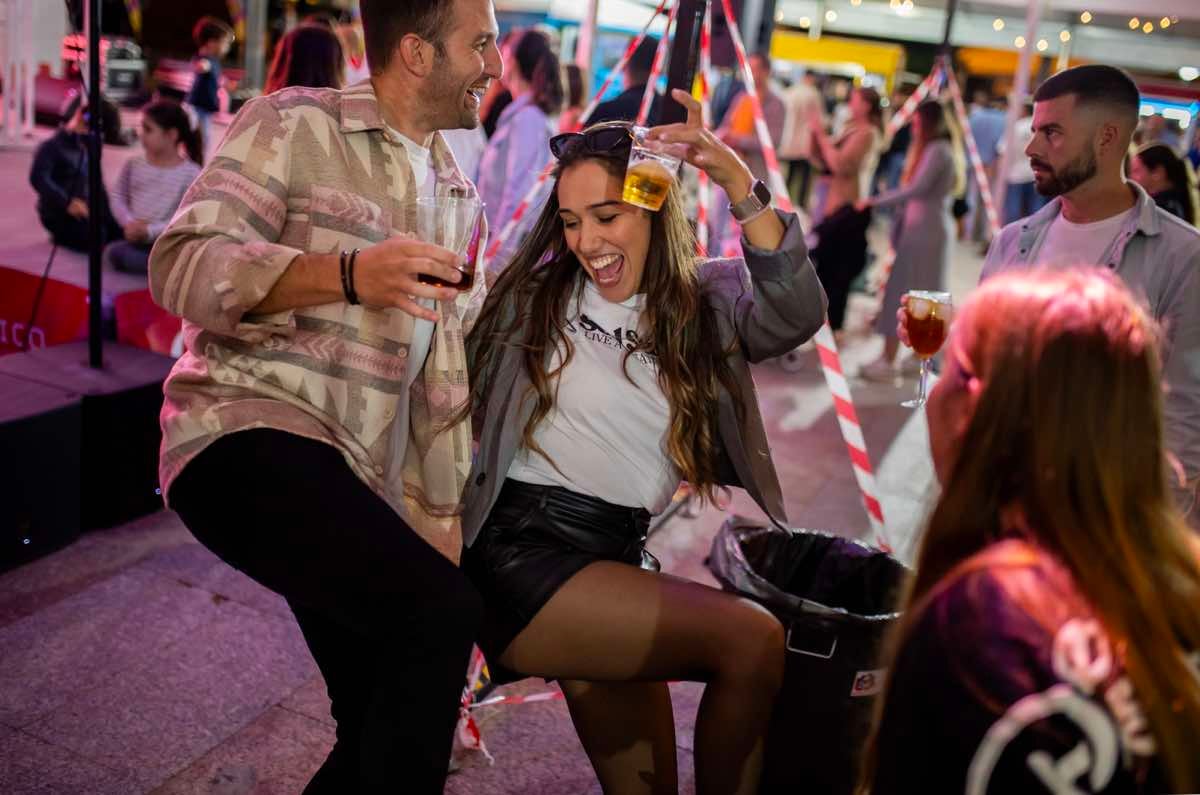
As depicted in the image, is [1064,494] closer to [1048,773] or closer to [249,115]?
[1048,773]

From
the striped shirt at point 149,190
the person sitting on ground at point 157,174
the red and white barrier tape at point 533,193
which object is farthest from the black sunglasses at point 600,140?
the striped shirt at point 149,190

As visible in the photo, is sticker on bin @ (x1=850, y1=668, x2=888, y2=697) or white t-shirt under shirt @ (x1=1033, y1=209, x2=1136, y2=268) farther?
white t-shirt under shirt @ (x1=1033, y1=209, x2=1136, y2=268)

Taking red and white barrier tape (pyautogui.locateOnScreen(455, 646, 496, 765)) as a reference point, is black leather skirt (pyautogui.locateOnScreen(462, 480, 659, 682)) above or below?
above

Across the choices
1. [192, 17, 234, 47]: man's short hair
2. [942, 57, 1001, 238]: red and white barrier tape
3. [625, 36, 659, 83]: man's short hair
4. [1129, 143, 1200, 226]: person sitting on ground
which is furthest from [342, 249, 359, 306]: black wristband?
[192, 17, 234, 47]: man's short hair

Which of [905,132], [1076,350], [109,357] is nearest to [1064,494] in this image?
[1076,350]

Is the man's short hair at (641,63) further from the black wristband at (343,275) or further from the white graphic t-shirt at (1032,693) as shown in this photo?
the white graphic t-shirt at (1032,693)

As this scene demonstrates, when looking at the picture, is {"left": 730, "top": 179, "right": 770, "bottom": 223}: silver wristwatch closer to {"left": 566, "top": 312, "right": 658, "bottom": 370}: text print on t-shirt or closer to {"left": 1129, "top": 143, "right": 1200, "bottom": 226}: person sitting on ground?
{"left": 566, "top": 312, "right": 658, "bottom": 370}: text print on t-shirt

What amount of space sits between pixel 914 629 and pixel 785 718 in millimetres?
1478

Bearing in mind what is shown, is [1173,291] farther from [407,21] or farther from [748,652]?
[407,21]

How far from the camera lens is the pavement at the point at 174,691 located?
2.92 meters

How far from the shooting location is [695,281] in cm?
279

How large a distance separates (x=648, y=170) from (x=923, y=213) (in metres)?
6.17

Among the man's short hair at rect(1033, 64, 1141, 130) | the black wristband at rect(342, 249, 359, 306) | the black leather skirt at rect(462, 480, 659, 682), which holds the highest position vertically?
the man's short hair at rect(1033, 64, 1141, 130)

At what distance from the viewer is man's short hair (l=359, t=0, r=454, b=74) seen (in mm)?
2316
